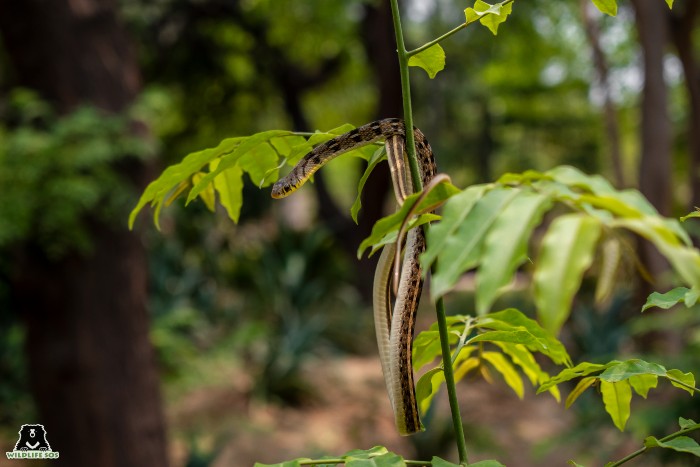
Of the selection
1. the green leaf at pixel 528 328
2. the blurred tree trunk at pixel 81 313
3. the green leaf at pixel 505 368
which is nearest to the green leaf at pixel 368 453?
the green leaf at pixel 528 328

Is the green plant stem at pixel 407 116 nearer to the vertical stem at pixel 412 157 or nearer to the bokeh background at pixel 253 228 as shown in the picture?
the vertical stem at pixel 412 157

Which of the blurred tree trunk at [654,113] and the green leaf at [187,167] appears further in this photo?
the blurred tree trunk at [654,113]

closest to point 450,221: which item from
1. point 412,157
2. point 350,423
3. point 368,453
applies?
point 412,157

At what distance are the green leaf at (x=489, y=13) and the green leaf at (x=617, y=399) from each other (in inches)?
22.9

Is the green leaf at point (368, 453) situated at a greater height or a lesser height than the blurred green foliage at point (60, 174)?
lesser

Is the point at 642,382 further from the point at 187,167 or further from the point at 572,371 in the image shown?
the point at 187,167

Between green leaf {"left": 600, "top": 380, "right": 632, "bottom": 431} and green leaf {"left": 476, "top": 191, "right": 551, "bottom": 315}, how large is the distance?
2.17 ft

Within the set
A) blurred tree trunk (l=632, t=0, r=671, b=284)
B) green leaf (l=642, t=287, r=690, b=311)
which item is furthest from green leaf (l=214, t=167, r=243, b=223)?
blurred tree trunk (l=632, t=0, r=671, b=284)

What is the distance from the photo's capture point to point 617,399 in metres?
1.24

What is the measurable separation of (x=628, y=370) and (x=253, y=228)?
12424mm

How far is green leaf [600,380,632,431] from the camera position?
1227 mm

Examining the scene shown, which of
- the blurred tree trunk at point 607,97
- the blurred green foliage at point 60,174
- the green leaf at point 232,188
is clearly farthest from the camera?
the blurred tree trunk at point 607,97

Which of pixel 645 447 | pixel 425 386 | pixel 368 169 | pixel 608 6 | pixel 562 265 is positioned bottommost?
pixel 645 447

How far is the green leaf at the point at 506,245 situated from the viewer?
0.60m
